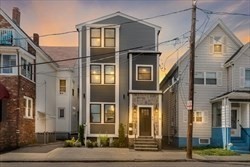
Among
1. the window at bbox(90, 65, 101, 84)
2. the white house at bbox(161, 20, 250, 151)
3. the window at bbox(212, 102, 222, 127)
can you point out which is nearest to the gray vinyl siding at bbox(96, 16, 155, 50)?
the window at bbox(90, 65, 101, 84)

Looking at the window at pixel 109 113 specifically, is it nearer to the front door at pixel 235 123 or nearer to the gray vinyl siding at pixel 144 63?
the gray vinyl siding at pixel 144 63

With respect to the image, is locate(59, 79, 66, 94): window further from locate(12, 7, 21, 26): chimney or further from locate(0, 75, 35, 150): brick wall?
locate(0, 75, 35, 150): brick wall

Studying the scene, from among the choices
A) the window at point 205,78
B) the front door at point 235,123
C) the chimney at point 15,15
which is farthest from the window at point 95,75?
the front door at point 235,123

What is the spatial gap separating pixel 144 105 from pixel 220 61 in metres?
7.51

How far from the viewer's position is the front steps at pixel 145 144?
97.5 ft

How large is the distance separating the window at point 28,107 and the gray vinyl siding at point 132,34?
8.56 m

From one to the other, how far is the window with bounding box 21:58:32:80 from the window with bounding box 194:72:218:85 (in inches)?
533

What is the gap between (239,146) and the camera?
31250 millimetres

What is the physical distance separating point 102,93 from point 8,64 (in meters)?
7.62

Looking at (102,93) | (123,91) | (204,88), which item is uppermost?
(204,88)

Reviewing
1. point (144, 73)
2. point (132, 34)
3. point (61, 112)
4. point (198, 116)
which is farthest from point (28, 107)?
point (198, 116)

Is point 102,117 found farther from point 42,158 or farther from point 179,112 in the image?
point 42,158

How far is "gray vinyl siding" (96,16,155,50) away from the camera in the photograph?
1336 inches

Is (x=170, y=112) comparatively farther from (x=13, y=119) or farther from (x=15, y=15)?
(x=15, y=15)
